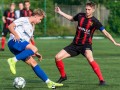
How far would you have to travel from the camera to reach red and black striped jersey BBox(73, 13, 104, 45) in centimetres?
1246

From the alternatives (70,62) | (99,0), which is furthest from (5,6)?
(70,62)

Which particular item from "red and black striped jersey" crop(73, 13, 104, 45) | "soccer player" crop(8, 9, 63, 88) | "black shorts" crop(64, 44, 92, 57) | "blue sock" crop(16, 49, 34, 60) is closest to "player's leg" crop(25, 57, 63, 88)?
"soccer player" crop(8, 9, 63, 88)

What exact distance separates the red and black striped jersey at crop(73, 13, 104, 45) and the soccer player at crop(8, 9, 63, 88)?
52.3 inches

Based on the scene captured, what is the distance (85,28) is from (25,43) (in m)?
1.65

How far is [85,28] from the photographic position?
1254 cm

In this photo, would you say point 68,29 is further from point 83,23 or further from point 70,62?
point 83,23

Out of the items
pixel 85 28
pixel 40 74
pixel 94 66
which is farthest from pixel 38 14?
pixel 94 66

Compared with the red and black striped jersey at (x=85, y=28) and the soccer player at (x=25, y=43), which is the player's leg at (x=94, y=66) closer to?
the red and black striped jersey at (x=85, y=28)

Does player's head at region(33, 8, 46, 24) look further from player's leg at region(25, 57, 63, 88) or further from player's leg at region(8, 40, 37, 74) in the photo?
player's leg at region(25, 57, 63, 88)

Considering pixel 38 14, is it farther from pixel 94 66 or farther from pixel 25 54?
pixel 94 66

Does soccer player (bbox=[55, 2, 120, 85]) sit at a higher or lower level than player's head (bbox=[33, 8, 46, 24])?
lower

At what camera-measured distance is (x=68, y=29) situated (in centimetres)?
3794

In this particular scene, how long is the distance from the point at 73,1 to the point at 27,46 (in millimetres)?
28232

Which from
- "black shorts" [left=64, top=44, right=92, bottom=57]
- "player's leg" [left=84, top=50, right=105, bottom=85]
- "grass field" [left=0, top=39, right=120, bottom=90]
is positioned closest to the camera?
"grass field" [left=0, top=39, right=120, bottom=90]
